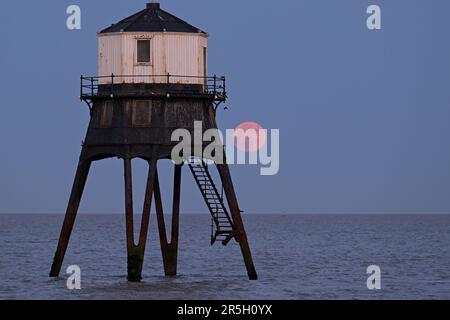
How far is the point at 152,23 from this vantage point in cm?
6134

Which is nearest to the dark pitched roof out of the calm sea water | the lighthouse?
the lighthouse

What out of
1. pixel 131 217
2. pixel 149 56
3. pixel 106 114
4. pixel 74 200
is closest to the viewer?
pixel 131 217

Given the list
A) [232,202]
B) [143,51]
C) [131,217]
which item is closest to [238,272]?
[232,202]

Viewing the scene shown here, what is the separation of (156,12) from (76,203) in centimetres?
724

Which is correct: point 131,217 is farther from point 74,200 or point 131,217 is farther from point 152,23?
point 152,23

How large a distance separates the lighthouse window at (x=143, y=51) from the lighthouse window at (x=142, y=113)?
4.78ft

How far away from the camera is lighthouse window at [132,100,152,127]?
6044 cm

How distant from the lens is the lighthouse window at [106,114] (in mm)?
60969

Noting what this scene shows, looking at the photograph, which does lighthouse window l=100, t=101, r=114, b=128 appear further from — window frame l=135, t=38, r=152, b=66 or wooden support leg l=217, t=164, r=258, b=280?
wooden support leg l=217, t=164, r=258, b=280

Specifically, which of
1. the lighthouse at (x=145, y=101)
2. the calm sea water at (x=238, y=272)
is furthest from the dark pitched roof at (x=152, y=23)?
the calm sea water at (x=238, y=272)

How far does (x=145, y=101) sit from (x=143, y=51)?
5.71ft

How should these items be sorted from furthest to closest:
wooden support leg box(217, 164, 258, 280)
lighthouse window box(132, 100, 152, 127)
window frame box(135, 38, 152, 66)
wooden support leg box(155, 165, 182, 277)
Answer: wooden support leg box(155, 165, 182, 277)
wooden support leg box(217, 164, 258, 280)
window frame box(135, 38, 152, 66)
lighthouse window box(132, 100, 152, 127)
